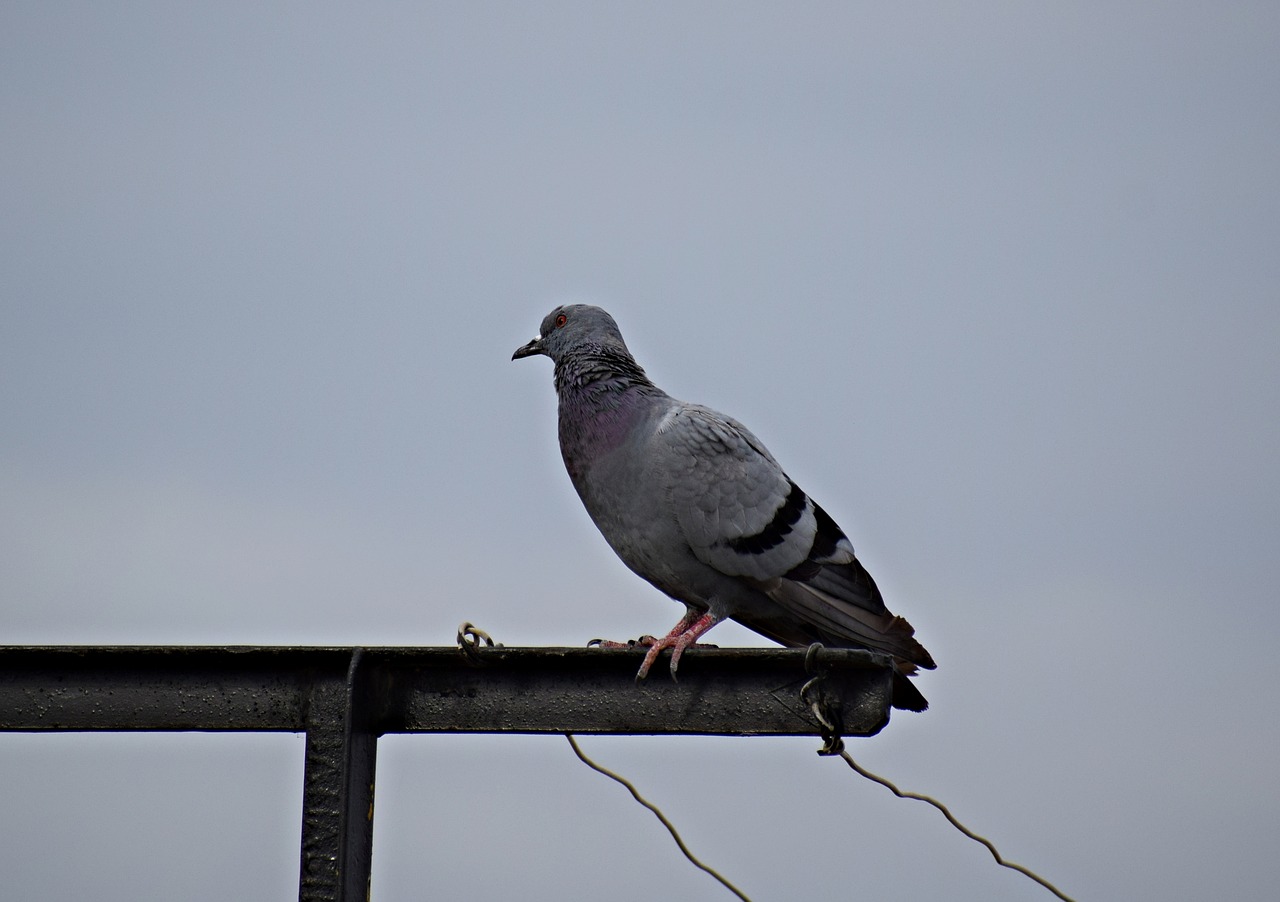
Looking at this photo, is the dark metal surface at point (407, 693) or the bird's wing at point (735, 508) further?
the bird's wing at point (735, 508)

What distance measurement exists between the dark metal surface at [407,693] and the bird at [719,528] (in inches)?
41.8

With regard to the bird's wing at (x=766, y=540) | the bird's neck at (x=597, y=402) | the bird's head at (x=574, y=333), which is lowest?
the bird's wing at (x=766, y=540)

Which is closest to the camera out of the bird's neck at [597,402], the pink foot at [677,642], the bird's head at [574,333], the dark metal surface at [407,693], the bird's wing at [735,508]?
the dark metal surface at [407,693]

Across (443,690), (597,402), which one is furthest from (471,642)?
(597,402)

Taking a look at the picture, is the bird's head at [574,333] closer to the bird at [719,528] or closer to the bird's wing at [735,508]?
the bird at [719,528]

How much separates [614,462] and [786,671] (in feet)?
5.75

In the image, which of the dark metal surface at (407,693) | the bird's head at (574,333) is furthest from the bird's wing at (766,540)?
the dark metal surface at (407,693)

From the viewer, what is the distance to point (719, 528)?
519 centimetres

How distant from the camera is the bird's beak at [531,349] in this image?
635 centimetres

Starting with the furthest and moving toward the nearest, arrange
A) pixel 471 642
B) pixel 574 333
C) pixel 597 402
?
pixel 574 333 → pixel 597 402 → pixel 471 642

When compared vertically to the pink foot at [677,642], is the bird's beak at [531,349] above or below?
above

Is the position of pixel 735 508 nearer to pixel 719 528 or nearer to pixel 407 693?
pixel 719 528

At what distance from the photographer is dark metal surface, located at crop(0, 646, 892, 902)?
3787mm

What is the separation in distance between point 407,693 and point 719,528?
1.66 m
